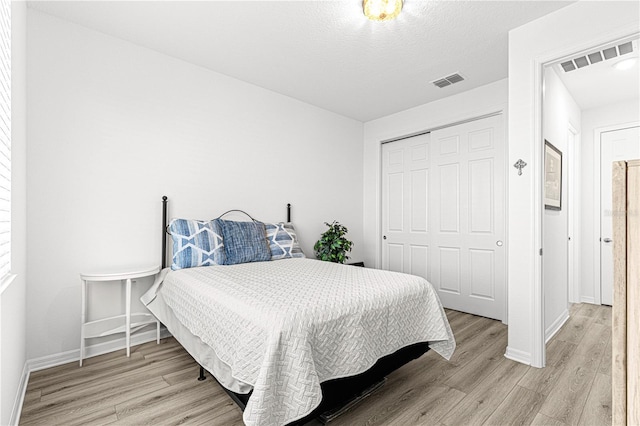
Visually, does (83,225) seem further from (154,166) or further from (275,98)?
(275,98)

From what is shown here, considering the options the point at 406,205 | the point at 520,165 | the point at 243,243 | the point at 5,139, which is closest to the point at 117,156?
the point at 5,139

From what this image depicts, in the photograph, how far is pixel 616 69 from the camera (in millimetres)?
3137

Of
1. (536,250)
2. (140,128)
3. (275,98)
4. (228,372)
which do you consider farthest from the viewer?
(275,98)

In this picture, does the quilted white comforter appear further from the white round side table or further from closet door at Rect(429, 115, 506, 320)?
closet door at Rect(429, 115, 506, 320)

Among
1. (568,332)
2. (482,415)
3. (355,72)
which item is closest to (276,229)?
(355,72)

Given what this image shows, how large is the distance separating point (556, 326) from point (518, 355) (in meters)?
1.06

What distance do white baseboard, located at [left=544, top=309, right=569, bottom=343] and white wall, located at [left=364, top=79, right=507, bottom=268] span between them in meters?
2.21

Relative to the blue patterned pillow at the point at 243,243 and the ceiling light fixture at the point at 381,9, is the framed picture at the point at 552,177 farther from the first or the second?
the blue patterned pillow at the point at 243,243

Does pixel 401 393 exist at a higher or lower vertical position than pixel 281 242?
lower

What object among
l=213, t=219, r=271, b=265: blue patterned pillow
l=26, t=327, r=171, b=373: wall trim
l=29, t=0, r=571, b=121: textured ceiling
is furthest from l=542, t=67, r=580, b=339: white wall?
l=26, t=327, r=171, b=373: wall trim

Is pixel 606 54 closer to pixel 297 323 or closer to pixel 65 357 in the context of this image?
pixel 297 323

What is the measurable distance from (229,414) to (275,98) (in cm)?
330

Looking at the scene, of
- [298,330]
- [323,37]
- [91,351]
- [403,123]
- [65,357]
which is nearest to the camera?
[298,330]

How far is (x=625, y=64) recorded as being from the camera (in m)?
3.02
